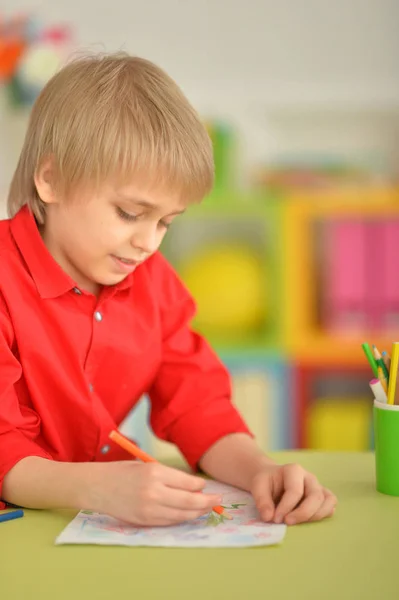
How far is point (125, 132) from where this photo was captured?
0.98 metres

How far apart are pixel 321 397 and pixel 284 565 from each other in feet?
7.12

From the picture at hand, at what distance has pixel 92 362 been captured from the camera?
1.08 m

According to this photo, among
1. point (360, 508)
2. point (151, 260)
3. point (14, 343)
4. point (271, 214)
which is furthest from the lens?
point (271, 214)

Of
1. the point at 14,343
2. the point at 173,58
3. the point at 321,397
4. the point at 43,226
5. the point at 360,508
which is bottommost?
the point at 321,397

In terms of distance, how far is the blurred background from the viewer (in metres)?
2.55

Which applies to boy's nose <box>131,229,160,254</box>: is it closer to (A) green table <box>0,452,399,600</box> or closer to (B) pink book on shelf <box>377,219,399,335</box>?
(A) green table <box>0,452,399,600</box>

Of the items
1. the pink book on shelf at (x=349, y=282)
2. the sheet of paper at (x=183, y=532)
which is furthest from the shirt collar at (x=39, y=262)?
the pink book on shelf at (x=349, y=282)

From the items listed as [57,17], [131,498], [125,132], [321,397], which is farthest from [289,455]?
[57,17]

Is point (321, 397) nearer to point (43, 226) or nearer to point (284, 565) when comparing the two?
point (43, 226)

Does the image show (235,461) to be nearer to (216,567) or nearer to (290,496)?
(290,496)

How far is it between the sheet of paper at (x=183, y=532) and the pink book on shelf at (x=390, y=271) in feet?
5.76

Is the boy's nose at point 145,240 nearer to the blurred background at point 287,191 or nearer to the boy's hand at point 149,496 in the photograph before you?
the boy's hand at point 149,496

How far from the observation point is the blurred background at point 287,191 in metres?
2.55

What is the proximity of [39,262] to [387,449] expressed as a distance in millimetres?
432
